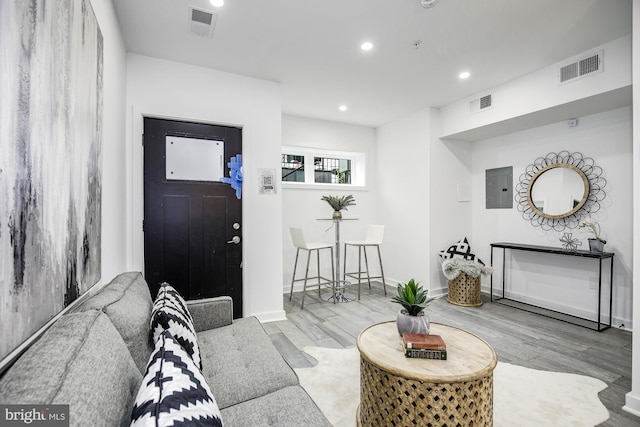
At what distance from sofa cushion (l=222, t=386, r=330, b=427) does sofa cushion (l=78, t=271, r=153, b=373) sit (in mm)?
414

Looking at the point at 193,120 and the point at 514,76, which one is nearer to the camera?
the point at 193,120

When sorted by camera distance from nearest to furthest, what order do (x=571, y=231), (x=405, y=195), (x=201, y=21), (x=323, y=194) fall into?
(x=201, y=21) < (x=571, y=231) < (x=405, y=195) < (x=323, y=194)

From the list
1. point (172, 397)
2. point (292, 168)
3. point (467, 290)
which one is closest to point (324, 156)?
point (292, 168)

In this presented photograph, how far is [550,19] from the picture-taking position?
2379mm

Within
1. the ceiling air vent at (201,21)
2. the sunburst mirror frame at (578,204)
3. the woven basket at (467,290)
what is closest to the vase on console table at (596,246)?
the sunburst mirror frame at (578,204)

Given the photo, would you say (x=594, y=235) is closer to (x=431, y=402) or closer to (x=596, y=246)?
(x=596, y=246)

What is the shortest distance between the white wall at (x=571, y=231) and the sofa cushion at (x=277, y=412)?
376 centimetres

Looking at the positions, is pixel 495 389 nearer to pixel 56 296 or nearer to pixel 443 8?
pixel 56 296

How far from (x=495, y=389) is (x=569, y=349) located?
3.89 feet

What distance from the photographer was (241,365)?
5.13 ft

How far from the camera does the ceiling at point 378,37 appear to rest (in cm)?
224

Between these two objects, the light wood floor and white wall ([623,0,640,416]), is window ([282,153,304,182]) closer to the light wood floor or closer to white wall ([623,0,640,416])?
the light wood floor

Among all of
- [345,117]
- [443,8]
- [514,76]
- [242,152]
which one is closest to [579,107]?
[514,76]

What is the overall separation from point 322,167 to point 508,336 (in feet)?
11.3
